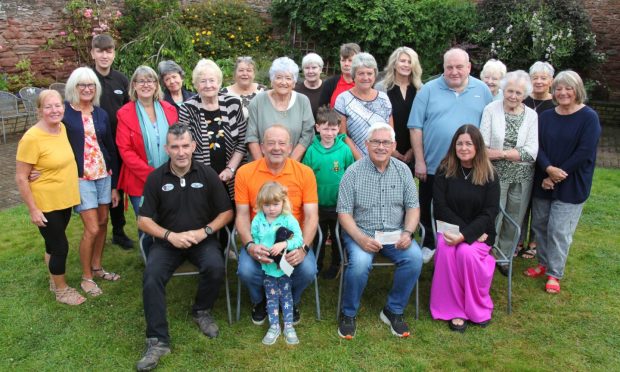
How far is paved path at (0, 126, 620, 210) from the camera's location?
277 inches

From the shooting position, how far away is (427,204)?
4910 millimetres

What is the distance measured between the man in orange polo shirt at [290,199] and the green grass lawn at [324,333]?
14.2 inches

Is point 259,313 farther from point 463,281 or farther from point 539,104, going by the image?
point 539,104

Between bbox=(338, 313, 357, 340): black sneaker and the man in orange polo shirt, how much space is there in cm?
36

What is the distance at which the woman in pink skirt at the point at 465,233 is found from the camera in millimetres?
3953

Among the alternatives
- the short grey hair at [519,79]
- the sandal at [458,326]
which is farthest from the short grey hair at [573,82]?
the sandal at [458,326]

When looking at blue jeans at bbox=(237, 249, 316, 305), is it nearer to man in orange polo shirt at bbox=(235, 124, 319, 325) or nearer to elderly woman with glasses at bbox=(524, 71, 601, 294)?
man in orange polo shirt at bbox=(235, 124, 319, 325)

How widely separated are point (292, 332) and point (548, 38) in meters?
9.47

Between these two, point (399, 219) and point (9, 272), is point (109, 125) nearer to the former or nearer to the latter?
point (9, 272)

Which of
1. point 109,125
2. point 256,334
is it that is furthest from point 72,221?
point 256,334

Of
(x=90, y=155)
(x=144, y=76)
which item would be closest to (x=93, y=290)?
(x=90, y=155)

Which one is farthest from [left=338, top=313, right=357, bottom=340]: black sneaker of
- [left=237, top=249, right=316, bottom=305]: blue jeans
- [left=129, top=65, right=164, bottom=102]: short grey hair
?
[left=129, top=65, right=164, bottom=102]: short grey hair

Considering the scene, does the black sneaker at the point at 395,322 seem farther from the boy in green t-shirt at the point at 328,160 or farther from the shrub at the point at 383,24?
the shrub at the point at 383,24

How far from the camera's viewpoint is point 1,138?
378 inches
